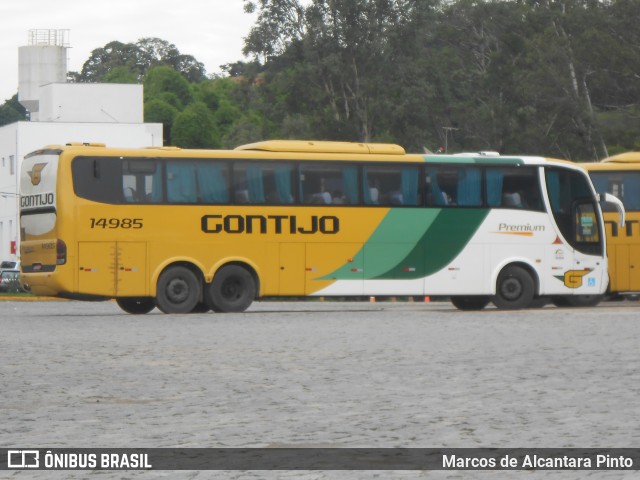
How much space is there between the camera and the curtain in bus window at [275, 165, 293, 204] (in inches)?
1296

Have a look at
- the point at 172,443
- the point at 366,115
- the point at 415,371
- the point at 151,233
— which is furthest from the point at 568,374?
the point at 366,115

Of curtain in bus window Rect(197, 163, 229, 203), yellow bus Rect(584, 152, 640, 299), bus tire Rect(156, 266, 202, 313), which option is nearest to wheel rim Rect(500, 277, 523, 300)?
yellow bus Rect(584, 152, 640, 299)

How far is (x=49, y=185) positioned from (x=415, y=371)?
17.4m

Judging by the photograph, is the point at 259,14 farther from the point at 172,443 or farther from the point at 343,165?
the point at 172,443

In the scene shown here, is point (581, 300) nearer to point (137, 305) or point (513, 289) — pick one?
point (513, 289)

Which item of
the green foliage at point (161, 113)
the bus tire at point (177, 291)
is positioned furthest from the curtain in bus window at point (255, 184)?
the green foliage at point (161, 113)

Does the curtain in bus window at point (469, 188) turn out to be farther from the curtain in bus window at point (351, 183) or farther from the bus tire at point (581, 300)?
the bus tire at point (581, 300)

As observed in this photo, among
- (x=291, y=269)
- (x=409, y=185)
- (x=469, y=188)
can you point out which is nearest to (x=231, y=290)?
(x=291, y=269)

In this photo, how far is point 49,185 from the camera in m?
31.6

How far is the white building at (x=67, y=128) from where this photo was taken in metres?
94.9

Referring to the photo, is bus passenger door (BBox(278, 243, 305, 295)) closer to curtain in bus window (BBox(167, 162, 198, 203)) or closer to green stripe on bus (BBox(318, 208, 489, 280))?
green stripe on bus (BBox(318, 208, 489, 280))

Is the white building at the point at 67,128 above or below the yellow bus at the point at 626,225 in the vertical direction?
above

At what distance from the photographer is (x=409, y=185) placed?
33719mm

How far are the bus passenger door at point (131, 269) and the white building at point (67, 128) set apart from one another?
60.4 meters
